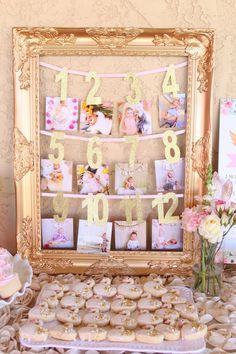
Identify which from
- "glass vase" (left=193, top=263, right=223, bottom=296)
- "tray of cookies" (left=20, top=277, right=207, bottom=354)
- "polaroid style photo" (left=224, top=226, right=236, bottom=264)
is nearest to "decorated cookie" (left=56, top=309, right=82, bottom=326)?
"tray of cookies" (left=20, top=277, right=207, bottom=354)

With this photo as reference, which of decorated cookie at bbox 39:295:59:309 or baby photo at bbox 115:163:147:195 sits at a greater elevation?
baby photo at bbox 115:163:147:195

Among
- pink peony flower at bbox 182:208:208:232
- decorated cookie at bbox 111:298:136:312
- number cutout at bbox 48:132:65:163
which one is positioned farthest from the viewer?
number cutout at bbox 48:132:65:163

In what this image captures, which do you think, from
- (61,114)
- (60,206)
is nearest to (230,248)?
(60,206)

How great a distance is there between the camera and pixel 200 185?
1360mm

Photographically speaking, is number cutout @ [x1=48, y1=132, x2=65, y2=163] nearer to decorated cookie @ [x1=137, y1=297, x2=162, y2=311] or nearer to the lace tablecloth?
the lace tablecloth

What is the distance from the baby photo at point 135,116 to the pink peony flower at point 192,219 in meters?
0.24

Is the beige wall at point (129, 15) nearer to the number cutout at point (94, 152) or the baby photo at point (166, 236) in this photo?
the number cutout at point (94, 152)

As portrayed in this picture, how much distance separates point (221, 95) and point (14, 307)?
2.40 ft

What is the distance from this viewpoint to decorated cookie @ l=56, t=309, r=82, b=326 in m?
1.11

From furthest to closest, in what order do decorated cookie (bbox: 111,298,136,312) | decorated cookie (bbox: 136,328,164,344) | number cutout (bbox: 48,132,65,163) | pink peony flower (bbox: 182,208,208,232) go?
number cutout (bbox: 48,132,65,163)
pink peony flower (bbox: 182,208,208,232)
decorated cookie (bbox: 111,298,136,312)
decorated cookie (bbox: 136,328,164,344)

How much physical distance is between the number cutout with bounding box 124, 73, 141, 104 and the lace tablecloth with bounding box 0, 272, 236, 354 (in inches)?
18.1

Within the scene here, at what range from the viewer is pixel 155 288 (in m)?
1.23

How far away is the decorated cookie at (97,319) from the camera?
3.62 feet

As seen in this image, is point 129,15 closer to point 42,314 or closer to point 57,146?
point 57,146
